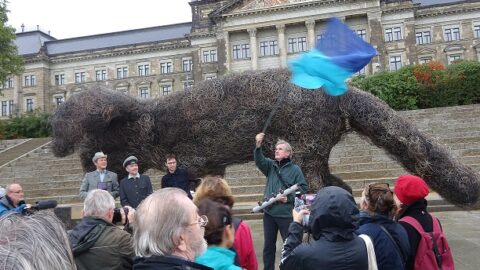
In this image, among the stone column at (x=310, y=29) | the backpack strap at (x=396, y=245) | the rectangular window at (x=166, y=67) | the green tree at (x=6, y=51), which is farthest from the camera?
the rectangular window at (x=166, y=67)

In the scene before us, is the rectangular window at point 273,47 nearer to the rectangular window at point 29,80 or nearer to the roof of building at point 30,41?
the rectangular window at point 29,80

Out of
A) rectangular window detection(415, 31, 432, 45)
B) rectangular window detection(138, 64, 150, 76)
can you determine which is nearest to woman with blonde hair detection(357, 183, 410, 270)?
rectangular window detection(415, 31, 432, 45)

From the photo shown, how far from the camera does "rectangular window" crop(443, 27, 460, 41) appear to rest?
5791cm

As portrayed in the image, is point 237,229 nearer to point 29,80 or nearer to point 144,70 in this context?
point 144,70

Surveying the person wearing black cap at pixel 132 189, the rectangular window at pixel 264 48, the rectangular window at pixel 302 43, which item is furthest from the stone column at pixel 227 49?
the person wearing black cap at pixel 132 189

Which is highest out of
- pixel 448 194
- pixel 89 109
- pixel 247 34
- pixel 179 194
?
pixel 247 34

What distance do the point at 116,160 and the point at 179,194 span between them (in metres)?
5.61

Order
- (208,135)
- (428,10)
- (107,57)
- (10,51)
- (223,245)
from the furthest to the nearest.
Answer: (107,57) < (428,10) < (10,51) < (208,135) < (223,245)

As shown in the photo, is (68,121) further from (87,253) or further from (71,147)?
(87,253)

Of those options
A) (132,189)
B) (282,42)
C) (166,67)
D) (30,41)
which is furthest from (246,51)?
(132,189)

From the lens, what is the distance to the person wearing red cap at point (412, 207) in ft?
10.8

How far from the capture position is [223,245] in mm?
2422

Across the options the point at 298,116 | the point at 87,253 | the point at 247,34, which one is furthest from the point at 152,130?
the point at 247,34

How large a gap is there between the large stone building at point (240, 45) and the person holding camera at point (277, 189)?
47.6 m
